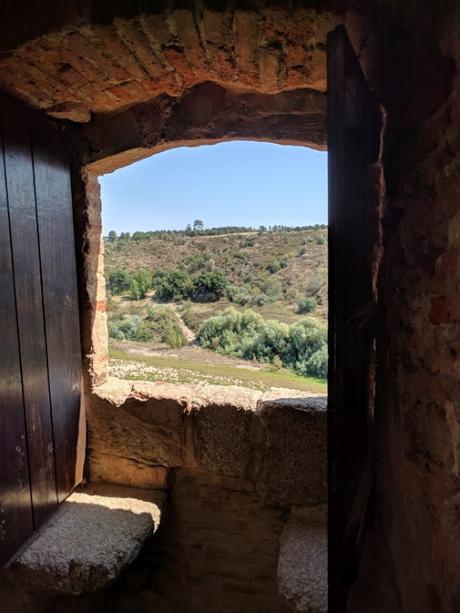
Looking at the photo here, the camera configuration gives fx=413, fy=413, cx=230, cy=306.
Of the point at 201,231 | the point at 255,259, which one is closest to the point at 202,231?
the point at 201,231

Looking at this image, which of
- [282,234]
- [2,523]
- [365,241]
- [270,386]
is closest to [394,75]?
[365,241]

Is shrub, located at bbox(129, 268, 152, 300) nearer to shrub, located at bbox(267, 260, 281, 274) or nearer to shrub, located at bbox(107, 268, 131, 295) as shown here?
shrub, located at bbox(107, 268, 131, 295)

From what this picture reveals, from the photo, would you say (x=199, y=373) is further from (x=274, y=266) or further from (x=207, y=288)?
(x=274, y=266)

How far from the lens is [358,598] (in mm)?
1300

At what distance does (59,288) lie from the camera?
182cm

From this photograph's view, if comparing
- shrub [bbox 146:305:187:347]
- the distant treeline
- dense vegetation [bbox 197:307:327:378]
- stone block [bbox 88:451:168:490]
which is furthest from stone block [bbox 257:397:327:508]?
the distant treeline

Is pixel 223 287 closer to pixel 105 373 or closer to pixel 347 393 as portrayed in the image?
pixel 105 373

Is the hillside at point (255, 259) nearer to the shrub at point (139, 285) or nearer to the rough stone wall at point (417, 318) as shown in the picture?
the shrub at point (139, 285)

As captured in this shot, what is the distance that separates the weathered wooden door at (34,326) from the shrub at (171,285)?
3.03 m

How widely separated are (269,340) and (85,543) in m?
2.16

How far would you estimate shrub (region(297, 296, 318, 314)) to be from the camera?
15.4 ft

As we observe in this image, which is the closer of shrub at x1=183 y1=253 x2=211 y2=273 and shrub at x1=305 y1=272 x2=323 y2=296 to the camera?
shrub at x1=305 y1=272 x2=323 y2=296

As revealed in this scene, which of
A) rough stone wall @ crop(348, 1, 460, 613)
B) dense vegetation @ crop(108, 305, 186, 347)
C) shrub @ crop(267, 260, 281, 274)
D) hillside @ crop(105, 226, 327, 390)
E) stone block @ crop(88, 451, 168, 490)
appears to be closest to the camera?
rough stone wall @ crop(348, 1, 460, 613)

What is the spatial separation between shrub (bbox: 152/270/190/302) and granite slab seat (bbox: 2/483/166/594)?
10.4ft
